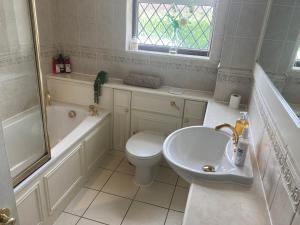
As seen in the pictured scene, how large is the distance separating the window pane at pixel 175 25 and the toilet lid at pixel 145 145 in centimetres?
93

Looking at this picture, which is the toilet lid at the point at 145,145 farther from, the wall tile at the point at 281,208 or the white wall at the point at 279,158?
the wall tile at the point at 281,208

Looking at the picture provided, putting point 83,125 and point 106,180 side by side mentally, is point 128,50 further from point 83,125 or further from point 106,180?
point 106,180

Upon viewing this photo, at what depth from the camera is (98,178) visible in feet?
7.48

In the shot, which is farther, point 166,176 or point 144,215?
point 166,176

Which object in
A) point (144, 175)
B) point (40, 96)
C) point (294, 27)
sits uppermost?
point (294, 27)

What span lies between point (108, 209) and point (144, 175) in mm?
426

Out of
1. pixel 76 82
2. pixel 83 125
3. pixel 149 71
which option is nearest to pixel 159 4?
pixel 149 71

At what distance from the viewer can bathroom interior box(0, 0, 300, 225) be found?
101cm

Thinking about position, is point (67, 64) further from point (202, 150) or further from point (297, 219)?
point (297, 219)

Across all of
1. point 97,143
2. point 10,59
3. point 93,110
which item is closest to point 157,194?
point 97,143

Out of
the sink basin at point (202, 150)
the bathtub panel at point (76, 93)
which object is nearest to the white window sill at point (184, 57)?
the bathtub panel at point (76, 93)

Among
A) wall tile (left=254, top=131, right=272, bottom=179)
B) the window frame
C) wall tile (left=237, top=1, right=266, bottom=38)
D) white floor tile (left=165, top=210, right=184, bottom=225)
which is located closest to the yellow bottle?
wall tile (left=254, top=131, right=272, bottom=179)

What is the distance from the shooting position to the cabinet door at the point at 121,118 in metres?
2.34

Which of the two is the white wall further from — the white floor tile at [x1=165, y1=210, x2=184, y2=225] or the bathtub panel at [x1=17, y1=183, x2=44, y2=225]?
the bathtub panel at [x1=17, y1=183, x2=44, y2=225]
